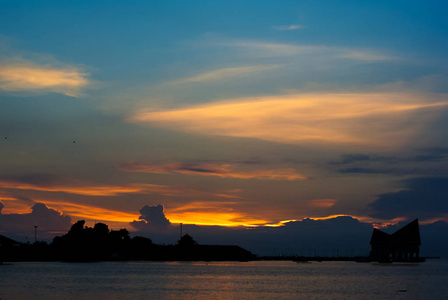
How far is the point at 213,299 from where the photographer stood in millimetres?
85750

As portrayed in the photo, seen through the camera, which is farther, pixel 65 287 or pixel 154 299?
pixel 65 287

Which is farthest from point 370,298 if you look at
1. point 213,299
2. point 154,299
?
point 154,299

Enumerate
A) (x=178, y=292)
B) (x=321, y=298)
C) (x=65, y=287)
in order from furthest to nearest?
(x=65, y=287) < (x=178, y=292) < (x=321, y=298)

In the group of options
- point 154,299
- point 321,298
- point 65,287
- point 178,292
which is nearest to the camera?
point 154,299

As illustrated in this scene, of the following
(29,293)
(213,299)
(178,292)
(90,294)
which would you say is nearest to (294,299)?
(213,299)

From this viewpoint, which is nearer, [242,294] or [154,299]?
[154,299]

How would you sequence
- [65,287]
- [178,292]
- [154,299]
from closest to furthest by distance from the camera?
[154,299], [178,292], [65,287]

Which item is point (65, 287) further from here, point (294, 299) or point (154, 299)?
point (294, 299)

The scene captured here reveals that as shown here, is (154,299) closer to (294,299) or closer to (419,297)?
(294,299)

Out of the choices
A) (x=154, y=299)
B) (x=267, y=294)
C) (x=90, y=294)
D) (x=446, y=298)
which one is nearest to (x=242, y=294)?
(x=267, y=294)

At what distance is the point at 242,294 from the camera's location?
9444cm

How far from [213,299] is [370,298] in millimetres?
24443

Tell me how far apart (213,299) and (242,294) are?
9844 millimetres

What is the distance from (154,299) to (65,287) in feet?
88.3
